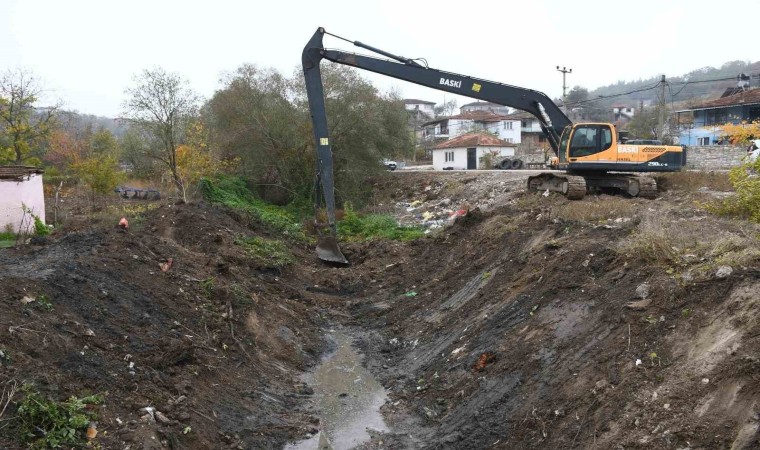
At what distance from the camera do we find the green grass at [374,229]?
65.8ft

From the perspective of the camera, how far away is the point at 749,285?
6.17 metres

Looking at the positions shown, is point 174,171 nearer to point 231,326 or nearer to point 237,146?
point 237,146

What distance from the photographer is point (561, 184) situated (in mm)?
16906

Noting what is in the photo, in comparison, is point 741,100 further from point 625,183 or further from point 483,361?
point 483,361

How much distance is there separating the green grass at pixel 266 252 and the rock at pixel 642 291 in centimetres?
945

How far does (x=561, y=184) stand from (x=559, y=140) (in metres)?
1.37

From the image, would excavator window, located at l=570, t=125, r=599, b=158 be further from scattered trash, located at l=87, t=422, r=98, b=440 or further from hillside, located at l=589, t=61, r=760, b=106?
hillside, located at l=589, t=61, r=760, b=106

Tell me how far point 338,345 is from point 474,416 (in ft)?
15.4

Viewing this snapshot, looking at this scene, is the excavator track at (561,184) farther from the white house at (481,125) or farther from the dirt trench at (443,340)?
the white house at (481,125)

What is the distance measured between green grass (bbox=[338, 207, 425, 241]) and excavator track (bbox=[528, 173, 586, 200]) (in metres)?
4.01

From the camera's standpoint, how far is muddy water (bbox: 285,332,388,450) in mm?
7863

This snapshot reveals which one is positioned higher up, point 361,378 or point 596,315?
point 596,315

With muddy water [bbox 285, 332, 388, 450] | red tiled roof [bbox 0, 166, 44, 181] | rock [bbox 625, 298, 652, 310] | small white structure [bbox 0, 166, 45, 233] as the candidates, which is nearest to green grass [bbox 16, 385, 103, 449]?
muddy water [bbox 285, 332, 388, 450]

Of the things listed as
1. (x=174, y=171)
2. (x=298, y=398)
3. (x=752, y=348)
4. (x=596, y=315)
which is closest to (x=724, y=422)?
(x=752, y=348)
